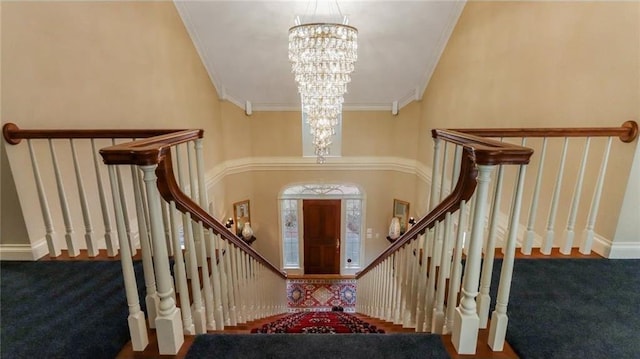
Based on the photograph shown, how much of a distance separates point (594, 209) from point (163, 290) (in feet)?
9.52

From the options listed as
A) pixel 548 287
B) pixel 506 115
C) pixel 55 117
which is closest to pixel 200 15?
pixel 55 117

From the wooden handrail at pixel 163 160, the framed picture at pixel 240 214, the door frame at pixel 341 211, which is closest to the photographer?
the wooden handrail at pixel 163 160

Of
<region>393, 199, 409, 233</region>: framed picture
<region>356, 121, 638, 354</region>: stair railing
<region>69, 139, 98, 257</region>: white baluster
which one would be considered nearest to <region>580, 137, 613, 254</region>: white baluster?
<region>356, 121, 638, 354</region>: stair railing

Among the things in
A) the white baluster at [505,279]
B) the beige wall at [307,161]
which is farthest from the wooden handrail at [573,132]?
the beige wall at [307,161]

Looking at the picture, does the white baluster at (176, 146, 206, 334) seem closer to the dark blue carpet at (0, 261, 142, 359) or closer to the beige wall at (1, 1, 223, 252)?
the dark blue carpet at (0, 261, 142, 359)

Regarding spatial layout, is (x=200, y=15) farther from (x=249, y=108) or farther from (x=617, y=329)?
(x=617, y=329)

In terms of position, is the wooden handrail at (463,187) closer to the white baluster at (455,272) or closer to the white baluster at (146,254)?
the white baluster at (455,272)

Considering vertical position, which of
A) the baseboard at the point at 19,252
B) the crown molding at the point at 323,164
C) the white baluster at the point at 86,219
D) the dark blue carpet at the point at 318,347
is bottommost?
the crown molding at the point at 323,164

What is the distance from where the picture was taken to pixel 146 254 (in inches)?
56.2

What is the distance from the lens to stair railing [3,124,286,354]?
52.8 inches

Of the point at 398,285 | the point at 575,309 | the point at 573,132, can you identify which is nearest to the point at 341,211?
the point at 398,285

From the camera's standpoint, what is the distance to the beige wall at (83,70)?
2209mm

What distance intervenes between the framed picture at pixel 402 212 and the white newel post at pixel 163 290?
239 inches

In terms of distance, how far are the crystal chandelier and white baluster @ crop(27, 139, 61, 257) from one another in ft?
8.61
